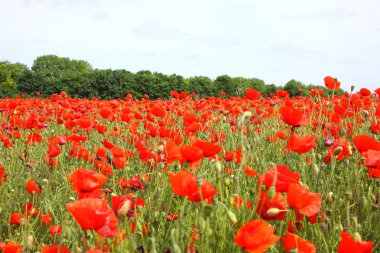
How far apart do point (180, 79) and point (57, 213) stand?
62.0 ft

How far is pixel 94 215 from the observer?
1162 mm

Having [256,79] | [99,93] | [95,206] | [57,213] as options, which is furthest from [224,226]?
[256,79]

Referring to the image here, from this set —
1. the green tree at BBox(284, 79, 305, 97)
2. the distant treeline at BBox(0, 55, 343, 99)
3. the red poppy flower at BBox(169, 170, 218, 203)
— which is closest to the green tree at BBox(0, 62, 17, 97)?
the distant treeline at BBox(0, 55, 343, 99)

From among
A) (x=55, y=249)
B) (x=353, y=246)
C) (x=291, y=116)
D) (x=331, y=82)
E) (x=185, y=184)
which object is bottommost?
(x=55, y=249)

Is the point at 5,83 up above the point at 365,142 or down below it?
above

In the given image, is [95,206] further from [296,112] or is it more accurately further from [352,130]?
[352,130]

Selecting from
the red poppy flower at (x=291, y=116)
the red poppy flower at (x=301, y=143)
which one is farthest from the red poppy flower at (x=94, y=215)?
the red poppy flower at (x=291, y=116)

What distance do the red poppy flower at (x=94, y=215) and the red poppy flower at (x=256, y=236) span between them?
1.16ft

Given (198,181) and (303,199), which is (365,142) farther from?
(198,181)

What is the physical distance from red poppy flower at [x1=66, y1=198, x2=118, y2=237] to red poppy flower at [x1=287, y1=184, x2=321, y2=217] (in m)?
0.55

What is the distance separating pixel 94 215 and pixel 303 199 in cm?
64

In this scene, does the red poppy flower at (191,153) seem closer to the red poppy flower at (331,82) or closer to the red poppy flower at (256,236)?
the red poppy flower at (256,236)

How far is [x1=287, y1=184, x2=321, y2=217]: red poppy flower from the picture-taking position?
52.2 inches

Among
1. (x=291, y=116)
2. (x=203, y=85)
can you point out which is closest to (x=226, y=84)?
(x=203, y=85)
